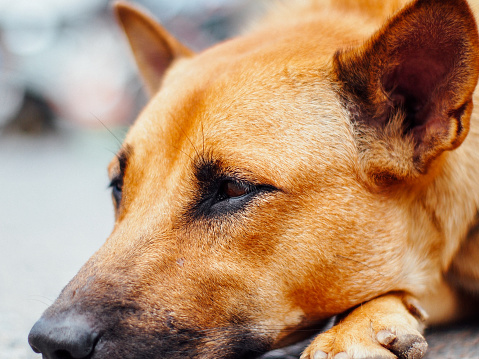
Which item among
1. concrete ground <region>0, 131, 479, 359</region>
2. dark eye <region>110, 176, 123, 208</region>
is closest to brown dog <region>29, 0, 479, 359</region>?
dark eye <region>110, 176, 123, 208</region>

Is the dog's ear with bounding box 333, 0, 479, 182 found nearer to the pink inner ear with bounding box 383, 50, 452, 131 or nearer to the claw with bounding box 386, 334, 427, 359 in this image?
the pink inner ear with bounding box 383, 50, 452, 131

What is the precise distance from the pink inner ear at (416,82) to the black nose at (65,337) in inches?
62.4

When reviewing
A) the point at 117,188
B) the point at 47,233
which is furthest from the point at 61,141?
the point at 117,188

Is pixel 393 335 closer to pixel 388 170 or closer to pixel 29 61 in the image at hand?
pixel 388 170

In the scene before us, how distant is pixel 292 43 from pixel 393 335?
4.73 ft

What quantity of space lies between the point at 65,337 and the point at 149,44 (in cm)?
255

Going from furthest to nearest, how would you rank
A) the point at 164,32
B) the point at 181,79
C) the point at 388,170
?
1. the point at 164,32
2. the point at 181,79
3. the point at 388,170

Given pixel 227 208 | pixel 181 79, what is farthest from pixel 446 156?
pixel 181 79

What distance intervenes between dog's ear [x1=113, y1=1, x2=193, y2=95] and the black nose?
2.36m

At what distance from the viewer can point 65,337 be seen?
1.71 meters

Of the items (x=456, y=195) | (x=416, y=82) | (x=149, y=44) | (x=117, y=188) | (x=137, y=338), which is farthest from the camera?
(x=149, y=44)

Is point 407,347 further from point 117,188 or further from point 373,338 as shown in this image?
point 117,188

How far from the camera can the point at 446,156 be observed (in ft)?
7.53

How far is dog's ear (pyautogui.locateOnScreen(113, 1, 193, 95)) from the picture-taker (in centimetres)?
359
